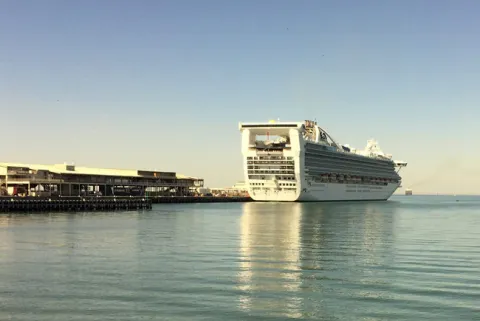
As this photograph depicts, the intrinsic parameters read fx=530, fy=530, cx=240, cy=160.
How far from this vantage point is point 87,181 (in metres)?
140

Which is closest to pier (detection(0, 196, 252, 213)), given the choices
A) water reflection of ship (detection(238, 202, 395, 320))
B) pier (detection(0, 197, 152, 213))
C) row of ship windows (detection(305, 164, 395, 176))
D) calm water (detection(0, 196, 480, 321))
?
pier (detection(0, 197, 152, 213))

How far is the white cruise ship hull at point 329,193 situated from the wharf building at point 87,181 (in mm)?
42110

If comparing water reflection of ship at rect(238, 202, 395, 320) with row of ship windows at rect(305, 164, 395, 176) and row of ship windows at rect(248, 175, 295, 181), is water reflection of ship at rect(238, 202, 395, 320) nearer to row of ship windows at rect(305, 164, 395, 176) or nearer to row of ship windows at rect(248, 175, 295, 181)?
row of ship windows at rect(248, 175, 295, 181)

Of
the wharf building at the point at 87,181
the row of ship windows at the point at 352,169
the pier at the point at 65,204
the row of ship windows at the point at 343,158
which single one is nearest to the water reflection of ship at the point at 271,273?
the pier at the point at 65,204

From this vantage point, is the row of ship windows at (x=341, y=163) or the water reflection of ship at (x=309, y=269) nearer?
the water reflection of ship at (x=309, y=269)

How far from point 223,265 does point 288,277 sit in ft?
16.1

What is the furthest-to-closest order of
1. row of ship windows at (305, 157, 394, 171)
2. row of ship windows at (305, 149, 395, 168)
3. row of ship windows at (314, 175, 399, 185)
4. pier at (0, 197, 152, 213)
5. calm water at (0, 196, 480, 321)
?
row of ship windows at (314, 175, 399, 185)
row of ship windows at (305, 149, 395, 168)
row of ship windows at (305, 157, 394, 171)
pier at (0, 197, 152, 213)
calm water at (0, 196, 480, 321)

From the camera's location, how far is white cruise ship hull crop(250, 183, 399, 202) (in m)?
132

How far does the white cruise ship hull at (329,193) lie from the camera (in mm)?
131500

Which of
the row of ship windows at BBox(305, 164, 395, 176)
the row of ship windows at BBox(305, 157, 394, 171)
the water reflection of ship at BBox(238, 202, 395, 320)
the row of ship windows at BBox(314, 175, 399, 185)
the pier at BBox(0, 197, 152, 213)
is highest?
the row of ship windows at BBox(305, 157, 394, 171)

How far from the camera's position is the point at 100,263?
102 ft

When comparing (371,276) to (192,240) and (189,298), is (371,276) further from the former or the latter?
(192,240)

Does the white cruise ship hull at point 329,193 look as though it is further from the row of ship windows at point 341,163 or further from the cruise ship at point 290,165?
the row of ship windows at point 341,163

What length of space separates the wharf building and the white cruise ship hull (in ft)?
138
